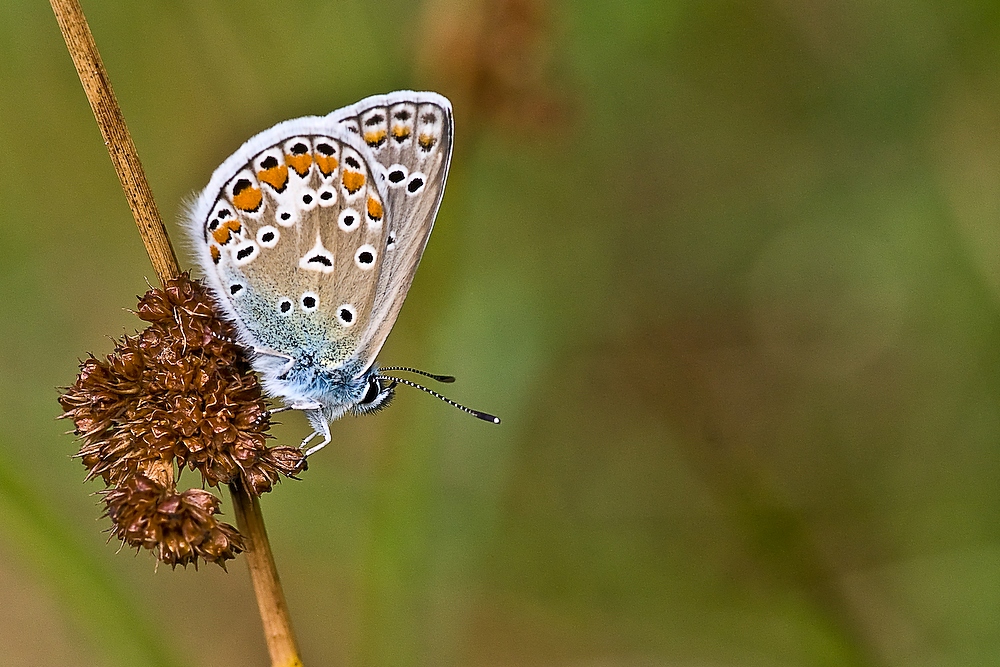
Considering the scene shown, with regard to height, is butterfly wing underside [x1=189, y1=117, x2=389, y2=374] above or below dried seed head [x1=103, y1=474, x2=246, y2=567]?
above

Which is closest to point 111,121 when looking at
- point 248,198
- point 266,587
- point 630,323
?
point 248,198

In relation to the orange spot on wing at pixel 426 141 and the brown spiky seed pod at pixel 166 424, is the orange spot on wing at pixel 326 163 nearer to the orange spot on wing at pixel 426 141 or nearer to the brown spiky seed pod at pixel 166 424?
the orange spot on wing at pixel 426 141

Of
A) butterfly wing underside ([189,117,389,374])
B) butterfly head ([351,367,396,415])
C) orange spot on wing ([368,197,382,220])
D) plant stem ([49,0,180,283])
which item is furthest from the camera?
butterfly head ([351,367,396,415])

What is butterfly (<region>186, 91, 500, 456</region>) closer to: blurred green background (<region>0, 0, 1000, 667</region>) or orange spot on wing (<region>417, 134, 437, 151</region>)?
orange spot on wing (<region>417, 134, 437, 151</region>)

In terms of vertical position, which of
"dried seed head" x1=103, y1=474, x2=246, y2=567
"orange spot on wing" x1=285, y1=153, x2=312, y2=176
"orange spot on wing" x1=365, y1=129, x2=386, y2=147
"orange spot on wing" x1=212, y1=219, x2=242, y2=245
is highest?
"orange spot on wing" x1=365, y1=129, x2=386, y2=147

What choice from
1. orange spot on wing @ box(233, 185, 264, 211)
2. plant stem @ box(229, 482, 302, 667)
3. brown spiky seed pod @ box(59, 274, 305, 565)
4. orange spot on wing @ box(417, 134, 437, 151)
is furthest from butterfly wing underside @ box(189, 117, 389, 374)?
plant stem @ box(229, 482, 302, 667)

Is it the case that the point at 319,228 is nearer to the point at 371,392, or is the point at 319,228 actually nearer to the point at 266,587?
the point at 371,392
